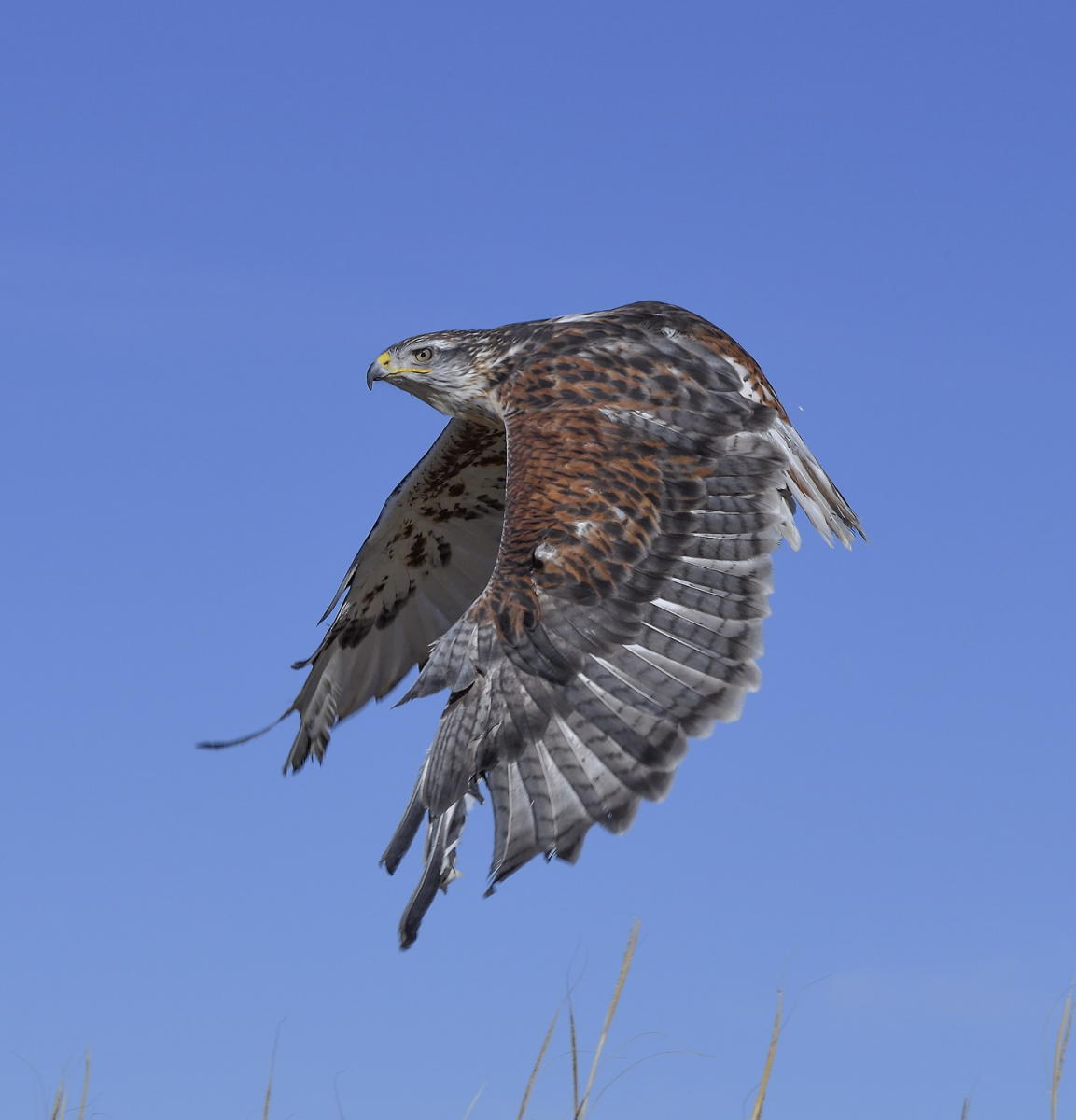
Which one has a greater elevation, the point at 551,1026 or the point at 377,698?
the point at 377,698

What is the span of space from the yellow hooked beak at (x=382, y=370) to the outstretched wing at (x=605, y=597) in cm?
134

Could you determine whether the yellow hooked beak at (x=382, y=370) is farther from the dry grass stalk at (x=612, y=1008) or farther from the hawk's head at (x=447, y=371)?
the dry grass stalk at (x=612, y=1008)

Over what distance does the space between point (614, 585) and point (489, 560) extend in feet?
10.1

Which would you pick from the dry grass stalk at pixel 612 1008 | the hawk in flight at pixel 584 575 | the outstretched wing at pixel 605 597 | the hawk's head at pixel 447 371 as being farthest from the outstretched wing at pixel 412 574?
the dry grass stalk at pixel 612 1008

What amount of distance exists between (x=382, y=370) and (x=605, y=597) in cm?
335

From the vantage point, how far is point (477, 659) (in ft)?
21.8

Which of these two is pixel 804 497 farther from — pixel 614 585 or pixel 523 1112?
pixel 523 1112

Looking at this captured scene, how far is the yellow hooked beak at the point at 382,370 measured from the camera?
9617mm

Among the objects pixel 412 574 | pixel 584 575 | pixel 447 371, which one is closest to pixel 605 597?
pixel 584 575

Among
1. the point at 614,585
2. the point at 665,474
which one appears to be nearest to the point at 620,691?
the point at 614,585

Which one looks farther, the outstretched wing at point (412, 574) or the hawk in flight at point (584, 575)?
Answer: the outstretched wing at point (412, 574)

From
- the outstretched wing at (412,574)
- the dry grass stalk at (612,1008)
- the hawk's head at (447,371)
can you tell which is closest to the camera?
the dry grass stalk at (612,1008)

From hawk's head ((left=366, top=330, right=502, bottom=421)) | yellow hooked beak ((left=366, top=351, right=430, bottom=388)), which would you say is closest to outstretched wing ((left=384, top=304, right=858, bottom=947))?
hawk's head ((left=366, top=330, right=502, bottom=421))

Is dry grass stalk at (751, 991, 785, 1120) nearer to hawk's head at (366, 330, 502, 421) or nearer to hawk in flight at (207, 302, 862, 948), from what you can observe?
hawk in flight at (207, 302, 862, 948)
